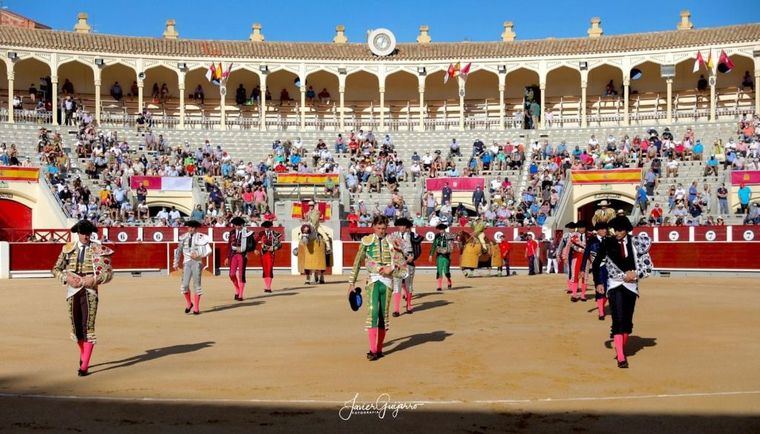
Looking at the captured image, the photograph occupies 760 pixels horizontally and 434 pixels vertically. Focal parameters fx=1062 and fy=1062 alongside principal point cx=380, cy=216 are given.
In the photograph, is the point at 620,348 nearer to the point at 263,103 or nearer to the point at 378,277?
the point at 378,277

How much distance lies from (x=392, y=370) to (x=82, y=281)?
9.19ft

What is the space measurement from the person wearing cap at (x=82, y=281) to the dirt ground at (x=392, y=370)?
32 centimetres

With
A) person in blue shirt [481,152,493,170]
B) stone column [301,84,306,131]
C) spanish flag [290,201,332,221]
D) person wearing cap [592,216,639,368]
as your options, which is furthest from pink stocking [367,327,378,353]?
stone column [301,84,306,131]

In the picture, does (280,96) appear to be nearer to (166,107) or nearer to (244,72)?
(244,72)

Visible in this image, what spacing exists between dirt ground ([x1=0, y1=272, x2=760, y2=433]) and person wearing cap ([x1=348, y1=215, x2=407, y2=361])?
272 millimetres

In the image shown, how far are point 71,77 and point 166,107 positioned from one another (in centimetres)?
359

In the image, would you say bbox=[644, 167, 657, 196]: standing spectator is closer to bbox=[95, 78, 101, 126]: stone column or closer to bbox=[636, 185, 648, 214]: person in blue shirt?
bbox=[636, 185, 648, 214]: person in blue shirt

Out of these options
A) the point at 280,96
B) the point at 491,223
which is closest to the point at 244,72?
the point at 280,96

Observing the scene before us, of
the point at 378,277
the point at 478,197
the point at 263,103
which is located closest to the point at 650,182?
the point at 478,197

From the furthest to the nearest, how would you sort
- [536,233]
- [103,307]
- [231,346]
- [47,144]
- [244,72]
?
[244,72], [47,144], [536,233], [103,307], [231,346]

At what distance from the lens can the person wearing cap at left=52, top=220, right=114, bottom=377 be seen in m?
9.20

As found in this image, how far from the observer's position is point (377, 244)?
33.7 ft

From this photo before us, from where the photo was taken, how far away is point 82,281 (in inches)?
362

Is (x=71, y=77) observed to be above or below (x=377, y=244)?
above
